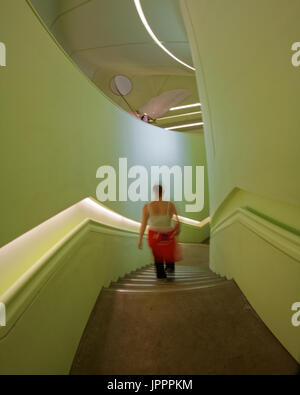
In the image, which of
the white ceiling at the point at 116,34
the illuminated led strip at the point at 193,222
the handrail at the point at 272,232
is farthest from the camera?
the illuminated led strip at the point at 193,222

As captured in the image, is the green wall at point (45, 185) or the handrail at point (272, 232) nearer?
the green wall at point (45, 185)

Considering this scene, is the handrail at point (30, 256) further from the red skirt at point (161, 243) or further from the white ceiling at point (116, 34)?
the white ceiling at point (116, 34)

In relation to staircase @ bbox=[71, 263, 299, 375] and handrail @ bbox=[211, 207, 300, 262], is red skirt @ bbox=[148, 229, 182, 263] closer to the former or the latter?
staircase @ bbox=[71, 263, 299, 375]

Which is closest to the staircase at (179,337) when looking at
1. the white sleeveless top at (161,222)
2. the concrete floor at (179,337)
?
the concrete floor at (179,337)

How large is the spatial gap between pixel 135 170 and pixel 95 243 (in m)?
2.33

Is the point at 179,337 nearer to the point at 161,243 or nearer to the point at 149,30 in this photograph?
the point at 161,243

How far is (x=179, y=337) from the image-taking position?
159 cm

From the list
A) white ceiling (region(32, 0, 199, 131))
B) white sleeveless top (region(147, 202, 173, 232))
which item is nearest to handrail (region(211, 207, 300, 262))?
white sleeveless top (region(147, 202, 173, 232))

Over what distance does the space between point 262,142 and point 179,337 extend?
66.1 inches

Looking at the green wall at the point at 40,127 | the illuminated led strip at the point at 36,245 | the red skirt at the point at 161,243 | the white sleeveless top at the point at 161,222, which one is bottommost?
the red skirt at the point at 161,243

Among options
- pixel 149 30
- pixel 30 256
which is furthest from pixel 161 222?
pixel 149 30

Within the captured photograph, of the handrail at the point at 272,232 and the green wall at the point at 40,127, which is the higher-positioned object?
the green wall at the point at 40,127

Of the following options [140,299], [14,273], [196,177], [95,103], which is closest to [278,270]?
[140,299]

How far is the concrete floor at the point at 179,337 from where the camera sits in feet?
4.42
